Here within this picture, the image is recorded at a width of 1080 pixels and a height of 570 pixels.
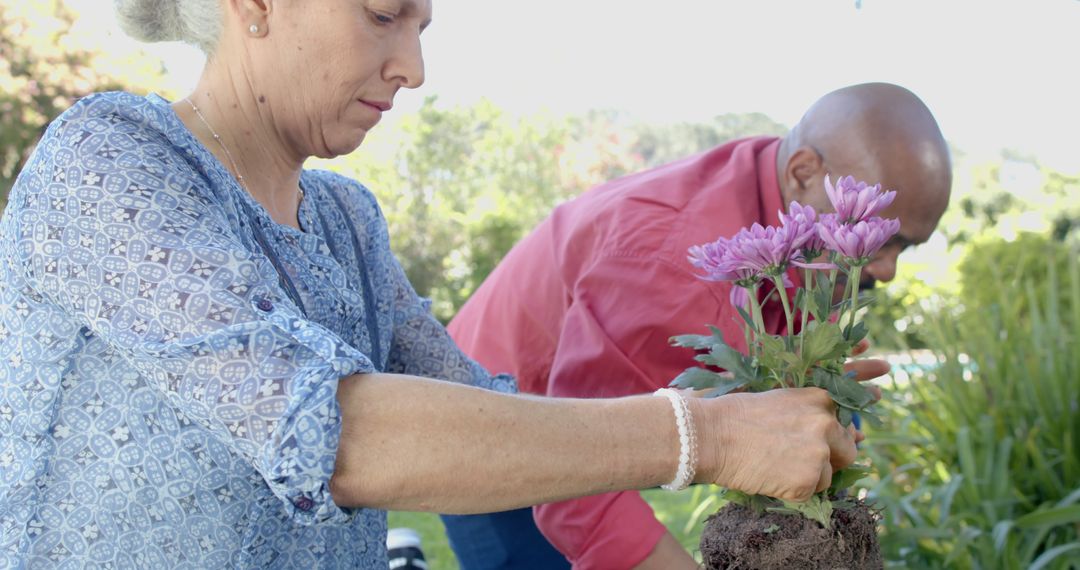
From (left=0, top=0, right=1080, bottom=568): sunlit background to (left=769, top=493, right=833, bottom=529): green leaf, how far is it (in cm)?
118

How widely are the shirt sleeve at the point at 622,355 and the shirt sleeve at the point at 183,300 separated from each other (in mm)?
912

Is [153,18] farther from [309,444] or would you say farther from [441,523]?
[441,523]

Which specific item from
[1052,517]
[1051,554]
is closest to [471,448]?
[1051,554]

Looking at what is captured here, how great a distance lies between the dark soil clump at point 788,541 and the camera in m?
1.52

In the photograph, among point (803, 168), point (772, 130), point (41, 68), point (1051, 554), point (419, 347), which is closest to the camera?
point (419, 347)

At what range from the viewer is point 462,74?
63.1 feet

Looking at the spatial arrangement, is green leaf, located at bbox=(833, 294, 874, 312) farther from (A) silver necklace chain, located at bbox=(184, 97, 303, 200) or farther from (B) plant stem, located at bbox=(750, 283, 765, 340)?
(A) silver necklace chain, located at bbox=(184, 97, 303, 200)

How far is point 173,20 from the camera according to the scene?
5.88 ft

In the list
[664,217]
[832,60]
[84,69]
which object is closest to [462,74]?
[84,69]

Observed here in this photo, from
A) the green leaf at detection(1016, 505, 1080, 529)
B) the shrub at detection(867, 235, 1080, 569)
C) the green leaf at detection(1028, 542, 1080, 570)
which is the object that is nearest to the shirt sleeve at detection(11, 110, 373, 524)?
the shrub at detection(867, 235, 1080, 569)

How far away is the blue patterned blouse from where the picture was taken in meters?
1.25

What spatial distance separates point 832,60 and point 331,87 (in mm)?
3937

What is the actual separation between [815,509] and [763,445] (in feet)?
0.56

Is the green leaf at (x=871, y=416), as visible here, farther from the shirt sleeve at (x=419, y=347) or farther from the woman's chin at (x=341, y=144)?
the woman's chin at (x=341, y=144)
